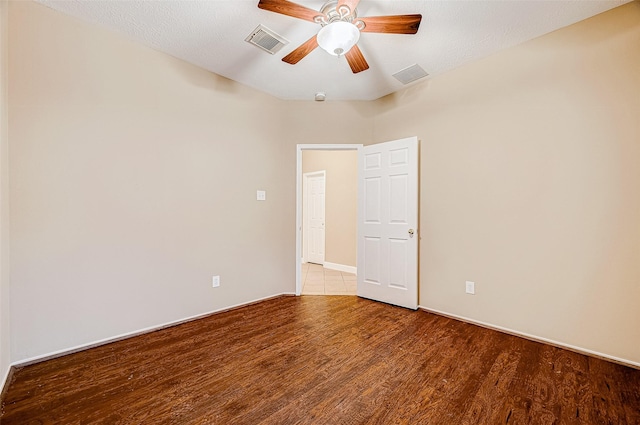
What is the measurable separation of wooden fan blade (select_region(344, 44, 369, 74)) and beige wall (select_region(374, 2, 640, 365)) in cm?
124

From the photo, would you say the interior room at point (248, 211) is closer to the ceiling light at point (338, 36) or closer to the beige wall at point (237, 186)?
the beige wall at point (237, 186)

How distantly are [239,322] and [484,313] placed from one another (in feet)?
8.29

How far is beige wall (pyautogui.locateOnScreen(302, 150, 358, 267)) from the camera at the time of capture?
539 centimetres

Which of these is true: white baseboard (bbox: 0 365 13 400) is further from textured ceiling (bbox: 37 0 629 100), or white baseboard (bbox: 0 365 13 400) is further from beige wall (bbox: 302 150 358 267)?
beige wall (bbox: 302 150 358 267)

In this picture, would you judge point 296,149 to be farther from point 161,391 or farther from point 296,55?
point 161,391

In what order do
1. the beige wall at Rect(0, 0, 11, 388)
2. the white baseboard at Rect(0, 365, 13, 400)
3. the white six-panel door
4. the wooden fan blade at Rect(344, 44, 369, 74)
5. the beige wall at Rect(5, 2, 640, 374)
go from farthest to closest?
the white six-panel door, the wooden fan blade at Rect(344, 44, 369, 74), the beige wall at Rect(5, 2, 640, 374), the beige wall at Rect(0, 0, 11, 388), the white baseboard at Rect(0, 365, 13, 400)

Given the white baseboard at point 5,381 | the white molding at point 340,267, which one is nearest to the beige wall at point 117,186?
the white baseboard at point 5,381

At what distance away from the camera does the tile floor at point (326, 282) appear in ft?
13.5

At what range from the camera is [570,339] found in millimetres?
2350

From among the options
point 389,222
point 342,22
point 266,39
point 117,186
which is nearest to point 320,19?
point 342,22

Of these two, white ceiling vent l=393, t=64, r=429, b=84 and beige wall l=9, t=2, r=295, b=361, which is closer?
beige wall l=9, t=2, r=295, b=361

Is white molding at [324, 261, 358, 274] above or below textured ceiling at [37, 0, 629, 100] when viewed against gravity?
below

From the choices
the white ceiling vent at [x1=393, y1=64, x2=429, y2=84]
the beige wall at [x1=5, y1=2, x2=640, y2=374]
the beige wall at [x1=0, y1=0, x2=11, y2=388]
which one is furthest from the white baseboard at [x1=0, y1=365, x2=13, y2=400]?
the white ceiling vent at [x1=393, y1=64, x2=429, y2=84]

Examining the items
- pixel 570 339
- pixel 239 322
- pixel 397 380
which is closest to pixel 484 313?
pixel 570 339
